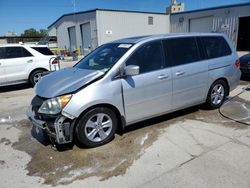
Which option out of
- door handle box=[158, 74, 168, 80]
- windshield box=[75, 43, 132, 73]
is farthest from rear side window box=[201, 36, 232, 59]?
windshield box=[75, 43, 132, 73]

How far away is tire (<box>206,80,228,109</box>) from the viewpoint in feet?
17.9

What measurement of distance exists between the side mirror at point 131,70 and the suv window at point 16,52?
6422 millimetres

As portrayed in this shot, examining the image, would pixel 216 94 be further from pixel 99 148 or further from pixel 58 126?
pixel 58 126

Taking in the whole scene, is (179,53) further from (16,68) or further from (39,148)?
(16,68)

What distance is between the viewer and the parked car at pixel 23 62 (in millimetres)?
8758

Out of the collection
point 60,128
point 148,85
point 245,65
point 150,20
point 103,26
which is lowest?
point 60,128

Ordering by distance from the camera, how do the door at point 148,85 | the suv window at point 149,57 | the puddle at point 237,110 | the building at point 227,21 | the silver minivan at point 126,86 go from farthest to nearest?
the building at point 227,21 → the puddle at point 237,110 → the suv window at point 149,57 → the door at point 148,85 → the silver minivan at point 126,86

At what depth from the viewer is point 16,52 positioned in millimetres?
8992

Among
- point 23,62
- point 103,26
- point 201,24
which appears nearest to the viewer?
point 23,62

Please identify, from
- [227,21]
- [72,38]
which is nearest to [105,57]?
[227,21]

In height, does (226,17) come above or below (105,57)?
above

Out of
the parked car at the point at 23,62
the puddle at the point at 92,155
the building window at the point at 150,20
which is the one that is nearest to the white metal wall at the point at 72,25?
the building window at the point at 150,20

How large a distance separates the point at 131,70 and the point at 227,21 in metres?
23.4

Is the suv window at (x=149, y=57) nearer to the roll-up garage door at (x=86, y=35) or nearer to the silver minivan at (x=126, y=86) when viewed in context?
the silver minivan at (x=126, y=86)
